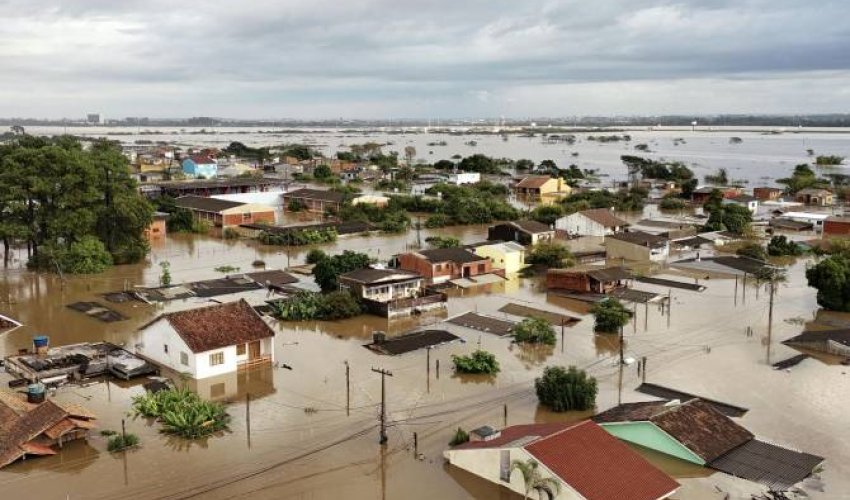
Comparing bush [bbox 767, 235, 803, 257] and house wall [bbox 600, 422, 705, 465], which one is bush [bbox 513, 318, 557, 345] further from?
bush [bbox 767, 235, 803, 257]

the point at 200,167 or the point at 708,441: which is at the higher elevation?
the point at 200,167

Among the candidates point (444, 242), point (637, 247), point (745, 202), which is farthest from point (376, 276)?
point (745, 202)

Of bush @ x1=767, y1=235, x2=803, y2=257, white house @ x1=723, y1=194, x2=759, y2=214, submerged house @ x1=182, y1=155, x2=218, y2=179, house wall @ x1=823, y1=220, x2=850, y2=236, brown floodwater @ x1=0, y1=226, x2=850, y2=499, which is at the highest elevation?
submerged house @ x1=182, y1=155, x2=218, y2=179

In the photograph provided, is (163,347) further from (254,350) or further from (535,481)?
(535,481)

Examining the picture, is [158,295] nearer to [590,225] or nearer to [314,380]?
[314,380]

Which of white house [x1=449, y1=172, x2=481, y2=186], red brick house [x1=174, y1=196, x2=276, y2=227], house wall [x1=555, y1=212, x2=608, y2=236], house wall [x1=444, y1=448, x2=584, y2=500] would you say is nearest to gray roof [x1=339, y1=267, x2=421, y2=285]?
house wall [x1=444, y1=448, x2=584, y2=500]

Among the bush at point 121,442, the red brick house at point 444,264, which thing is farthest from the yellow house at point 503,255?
the bush at point 121,442
